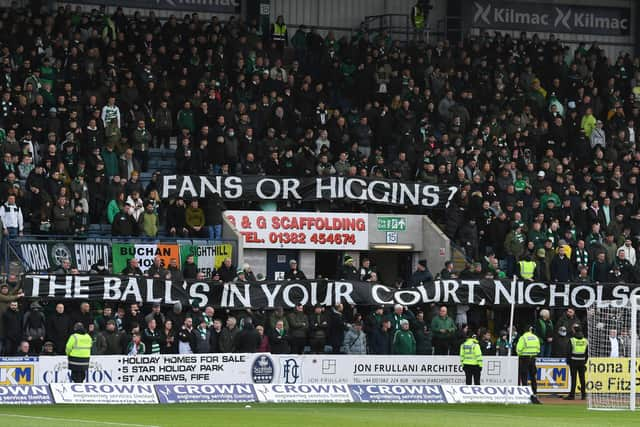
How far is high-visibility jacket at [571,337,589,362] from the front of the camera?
35.2 meters

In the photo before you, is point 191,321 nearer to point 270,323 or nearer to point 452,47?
point 270,323

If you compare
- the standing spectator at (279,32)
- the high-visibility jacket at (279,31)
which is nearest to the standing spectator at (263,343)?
the standing spectator at (279,32)

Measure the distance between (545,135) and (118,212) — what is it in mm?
15818

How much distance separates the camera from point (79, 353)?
30469mm

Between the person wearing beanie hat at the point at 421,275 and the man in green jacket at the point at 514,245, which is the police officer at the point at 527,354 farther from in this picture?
the man in green jacket at the point at 514,245

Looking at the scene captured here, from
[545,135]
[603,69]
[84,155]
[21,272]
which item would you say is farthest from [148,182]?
[603,69]

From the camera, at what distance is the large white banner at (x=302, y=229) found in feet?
129

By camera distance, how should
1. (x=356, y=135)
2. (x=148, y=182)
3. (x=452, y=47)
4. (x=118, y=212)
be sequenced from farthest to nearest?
(x=452, y=47) → (x=356, y=135) → (x=148, y=182) → (x=118, y=212)

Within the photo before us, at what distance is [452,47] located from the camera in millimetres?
48094

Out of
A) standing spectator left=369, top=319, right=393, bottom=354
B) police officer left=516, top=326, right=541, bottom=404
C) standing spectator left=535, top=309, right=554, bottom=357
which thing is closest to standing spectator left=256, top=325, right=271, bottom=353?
standing spectator left=369, top=319, right=393, bottom=354

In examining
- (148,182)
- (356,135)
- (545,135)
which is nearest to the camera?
(148,182)

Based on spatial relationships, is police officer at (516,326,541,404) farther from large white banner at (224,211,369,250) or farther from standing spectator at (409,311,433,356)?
large white banner at (224,211,369,250)

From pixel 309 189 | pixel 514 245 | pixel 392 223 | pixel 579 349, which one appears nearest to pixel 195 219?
pixel 309 189

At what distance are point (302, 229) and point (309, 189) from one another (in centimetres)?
120
